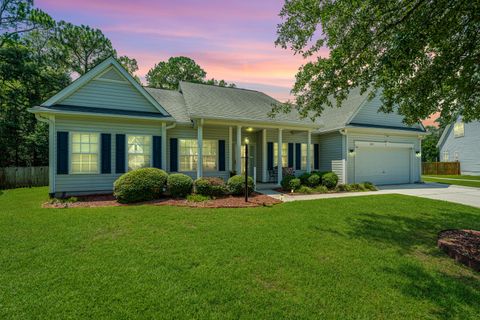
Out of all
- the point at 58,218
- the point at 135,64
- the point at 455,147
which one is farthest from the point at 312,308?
the point at 135,64

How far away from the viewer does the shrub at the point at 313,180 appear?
11453 millimetres

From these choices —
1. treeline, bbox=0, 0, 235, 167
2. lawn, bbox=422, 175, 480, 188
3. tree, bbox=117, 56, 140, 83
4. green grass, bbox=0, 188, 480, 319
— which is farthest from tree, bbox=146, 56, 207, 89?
lawn, bbox=422, 175, 480, 188

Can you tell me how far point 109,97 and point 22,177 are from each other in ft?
28.3

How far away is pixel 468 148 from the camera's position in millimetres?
22312

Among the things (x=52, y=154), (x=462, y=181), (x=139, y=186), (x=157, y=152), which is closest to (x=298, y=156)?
(x=157, y=152)

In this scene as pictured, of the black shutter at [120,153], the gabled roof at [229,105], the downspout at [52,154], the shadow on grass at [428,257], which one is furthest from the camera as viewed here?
the gabled roof at [229,105]

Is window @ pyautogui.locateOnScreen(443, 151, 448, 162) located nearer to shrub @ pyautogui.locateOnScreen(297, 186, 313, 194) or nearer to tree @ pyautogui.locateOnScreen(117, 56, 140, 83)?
shrub @ pyautogui.locateOnScreen(297, 186, 313, 194)

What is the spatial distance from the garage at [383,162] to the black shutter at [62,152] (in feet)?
49.2

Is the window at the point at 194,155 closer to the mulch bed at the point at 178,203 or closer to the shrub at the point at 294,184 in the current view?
the mulch bed at the point at 178,203

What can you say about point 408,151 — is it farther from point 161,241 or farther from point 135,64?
point 135,64

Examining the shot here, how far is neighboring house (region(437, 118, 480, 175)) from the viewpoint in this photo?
70.6ft

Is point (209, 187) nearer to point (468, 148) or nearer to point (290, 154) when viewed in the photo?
point (290, 154)

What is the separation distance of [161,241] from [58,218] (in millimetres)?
3674

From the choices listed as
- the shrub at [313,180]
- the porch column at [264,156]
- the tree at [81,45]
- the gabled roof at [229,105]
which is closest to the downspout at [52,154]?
the gabled roof at [229,105]
